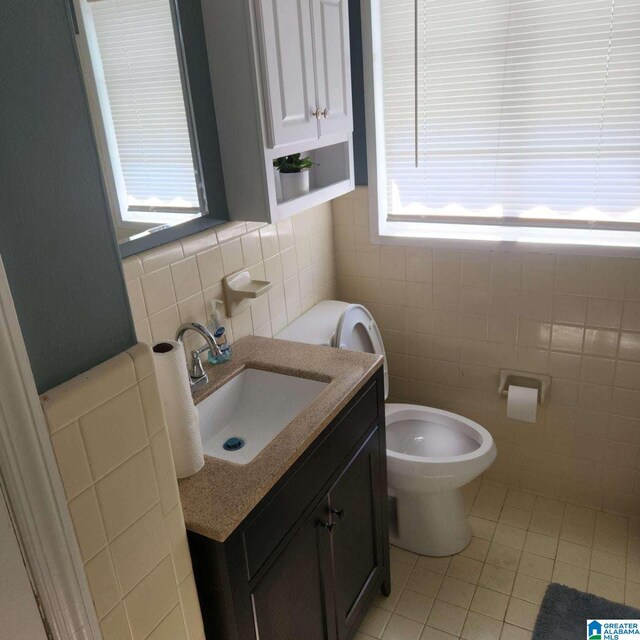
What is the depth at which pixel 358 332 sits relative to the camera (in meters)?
2.25

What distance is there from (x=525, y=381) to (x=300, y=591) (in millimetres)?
1320

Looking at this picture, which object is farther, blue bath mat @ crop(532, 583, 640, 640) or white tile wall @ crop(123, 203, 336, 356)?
blue bath mat @ crop(532, 583, 640, 640)

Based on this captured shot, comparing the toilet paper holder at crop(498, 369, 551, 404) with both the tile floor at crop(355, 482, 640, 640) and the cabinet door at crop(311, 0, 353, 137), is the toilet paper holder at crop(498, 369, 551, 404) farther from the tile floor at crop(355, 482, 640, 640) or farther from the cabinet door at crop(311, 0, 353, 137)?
the cabinet door at crop(311, 0, 353, 137)

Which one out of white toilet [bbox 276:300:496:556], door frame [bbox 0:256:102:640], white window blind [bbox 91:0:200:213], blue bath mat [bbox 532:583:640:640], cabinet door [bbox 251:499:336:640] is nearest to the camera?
door frame [bbox 0:256:102:640]

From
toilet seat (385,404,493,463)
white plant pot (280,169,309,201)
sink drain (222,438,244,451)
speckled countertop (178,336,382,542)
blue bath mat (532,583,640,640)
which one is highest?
white plant pot (280,169,309,201)

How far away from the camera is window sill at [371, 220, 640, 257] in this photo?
2008mm

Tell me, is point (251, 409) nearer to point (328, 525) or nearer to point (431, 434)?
point (328, 525)

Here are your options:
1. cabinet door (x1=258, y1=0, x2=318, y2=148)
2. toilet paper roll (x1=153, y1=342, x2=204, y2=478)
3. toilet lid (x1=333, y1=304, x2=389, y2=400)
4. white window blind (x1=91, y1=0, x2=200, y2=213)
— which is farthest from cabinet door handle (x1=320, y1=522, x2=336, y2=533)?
cabinet door (x1=258, y1=0, x2=318, y2=148)

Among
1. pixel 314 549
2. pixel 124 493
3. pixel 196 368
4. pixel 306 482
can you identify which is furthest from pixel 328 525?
pixel 124 493

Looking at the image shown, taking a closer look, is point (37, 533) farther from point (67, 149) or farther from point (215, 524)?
point (67, 149)

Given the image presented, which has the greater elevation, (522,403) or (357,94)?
(357,94)

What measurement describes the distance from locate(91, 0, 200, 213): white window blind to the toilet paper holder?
1.43m

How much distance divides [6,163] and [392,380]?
2064mm

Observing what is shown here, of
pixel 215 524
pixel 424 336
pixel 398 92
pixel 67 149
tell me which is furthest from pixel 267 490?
pixel 398 92
